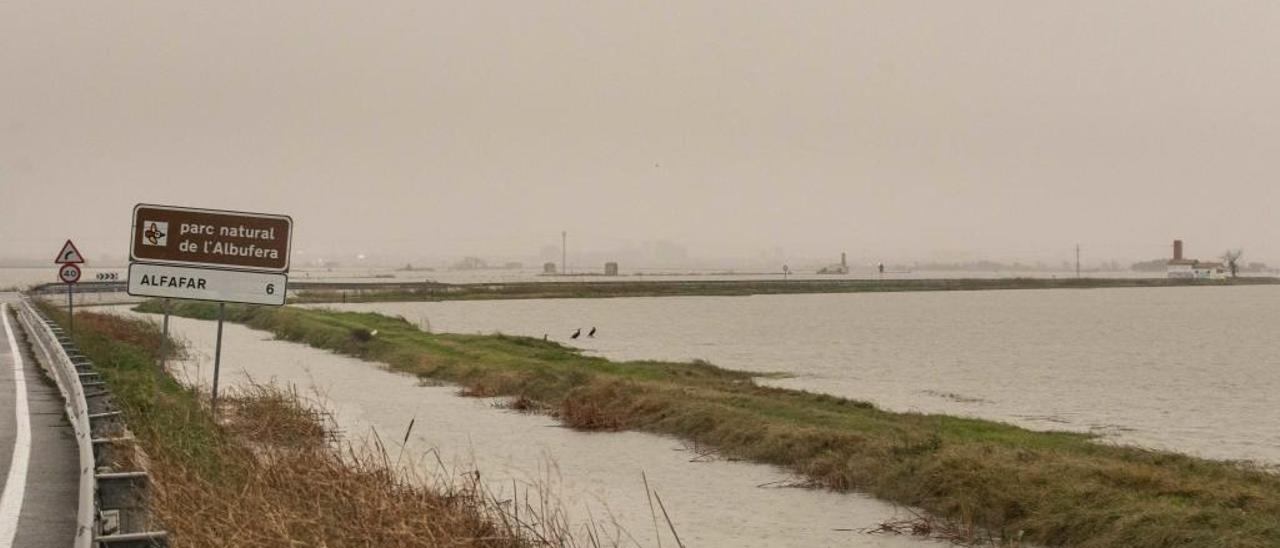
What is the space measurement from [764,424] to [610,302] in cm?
10784

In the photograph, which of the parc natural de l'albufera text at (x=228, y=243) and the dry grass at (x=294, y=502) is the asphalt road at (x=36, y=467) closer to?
the dry grass at (x=294, y=502)

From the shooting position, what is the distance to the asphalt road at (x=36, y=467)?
9984 mm

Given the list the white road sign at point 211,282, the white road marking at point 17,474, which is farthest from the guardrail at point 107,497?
the white road sign at point 211,282

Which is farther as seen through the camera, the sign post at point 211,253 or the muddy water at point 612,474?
the sign post at point 211,253

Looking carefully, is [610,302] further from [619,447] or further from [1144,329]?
[619,447]

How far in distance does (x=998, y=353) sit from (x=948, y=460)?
4676 cm

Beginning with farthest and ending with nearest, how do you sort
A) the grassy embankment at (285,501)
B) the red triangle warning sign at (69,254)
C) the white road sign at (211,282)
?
the red triangle warning sign at (69,254)
the white road sign at (211,282)
the grassy embankment at (285,501)

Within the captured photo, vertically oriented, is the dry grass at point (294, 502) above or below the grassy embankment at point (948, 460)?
above

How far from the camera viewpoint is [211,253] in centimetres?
1552

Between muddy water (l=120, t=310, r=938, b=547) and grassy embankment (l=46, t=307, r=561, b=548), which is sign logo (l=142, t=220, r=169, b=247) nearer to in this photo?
grassy embankment (l=46, t=307, r=561, b=548)

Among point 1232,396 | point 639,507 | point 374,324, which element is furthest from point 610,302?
point 639,507

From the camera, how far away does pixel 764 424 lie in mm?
21938

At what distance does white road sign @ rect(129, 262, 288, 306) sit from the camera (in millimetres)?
15422

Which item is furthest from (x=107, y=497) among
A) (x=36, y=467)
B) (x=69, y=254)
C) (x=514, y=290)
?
(x=514, y=290)
